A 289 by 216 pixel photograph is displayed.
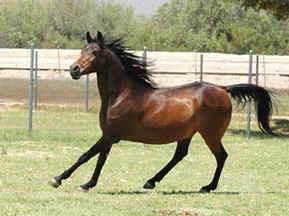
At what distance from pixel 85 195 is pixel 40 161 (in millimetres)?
4899

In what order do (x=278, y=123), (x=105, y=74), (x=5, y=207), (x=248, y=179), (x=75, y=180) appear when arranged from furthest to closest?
1. (x=278, y=123)
2. (x=248, y=179)
3. (x=75, y=180)
4. (x=105, y=74)
5. (x=5, y=207)

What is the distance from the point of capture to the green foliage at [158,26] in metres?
48.1

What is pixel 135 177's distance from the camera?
12.9 metres

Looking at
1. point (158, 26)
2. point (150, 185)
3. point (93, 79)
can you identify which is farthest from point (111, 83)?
point (158, 26)

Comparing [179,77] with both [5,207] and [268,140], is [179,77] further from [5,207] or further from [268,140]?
[5,207]

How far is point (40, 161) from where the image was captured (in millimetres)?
14875

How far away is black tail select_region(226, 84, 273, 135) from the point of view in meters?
11.6

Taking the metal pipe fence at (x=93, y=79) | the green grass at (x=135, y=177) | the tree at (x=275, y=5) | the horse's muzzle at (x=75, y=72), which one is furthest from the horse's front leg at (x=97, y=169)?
the tree at (x=275, y=5)

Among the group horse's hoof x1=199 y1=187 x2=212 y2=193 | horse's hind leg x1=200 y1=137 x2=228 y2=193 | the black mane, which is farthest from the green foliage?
horse's hoof x1=199 y1=187 x2=212 y2=193

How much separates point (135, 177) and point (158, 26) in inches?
2587

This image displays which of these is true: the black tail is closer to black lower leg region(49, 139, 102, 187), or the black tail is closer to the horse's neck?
the horse's neck

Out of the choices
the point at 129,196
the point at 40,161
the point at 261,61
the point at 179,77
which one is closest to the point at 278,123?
the point at 261,61

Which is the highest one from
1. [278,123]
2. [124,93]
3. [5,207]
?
[124,93]

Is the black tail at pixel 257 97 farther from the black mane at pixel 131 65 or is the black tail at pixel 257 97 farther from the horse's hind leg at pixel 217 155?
the black mane at pixel 131 65
